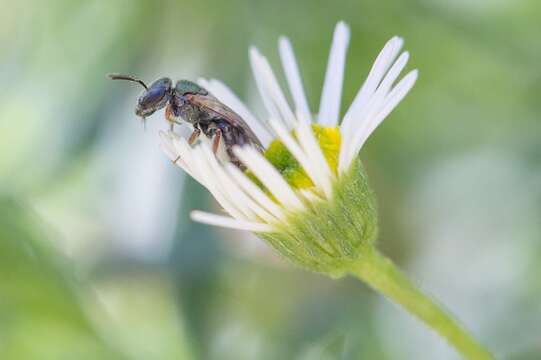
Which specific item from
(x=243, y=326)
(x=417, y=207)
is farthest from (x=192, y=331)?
(x=417, y=207)

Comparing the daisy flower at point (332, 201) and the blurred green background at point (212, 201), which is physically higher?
the blurred green background at point (212, 201)

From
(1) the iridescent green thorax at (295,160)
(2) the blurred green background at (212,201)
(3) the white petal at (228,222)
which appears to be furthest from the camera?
(2) the blurred green background at (212,201)

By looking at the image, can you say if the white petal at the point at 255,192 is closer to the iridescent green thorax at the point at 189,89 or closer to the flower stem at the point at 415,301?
the flower stem at the point at 415,301

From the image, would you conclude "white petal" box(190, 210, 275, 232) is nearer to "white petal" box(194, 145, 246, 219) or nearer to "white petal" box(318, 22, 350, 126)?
"white petal" box(194, 145, 246, 219)

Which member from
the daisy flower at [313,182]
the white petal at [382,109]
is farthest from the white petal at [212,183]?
the white petal at [382,109]

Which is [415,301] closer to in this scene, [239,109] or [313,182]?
[313,182]

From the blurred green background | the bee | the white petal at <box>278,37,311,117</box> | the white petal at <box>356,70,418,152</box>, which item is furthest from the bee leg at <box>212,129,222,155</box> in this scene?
the blurred green background
